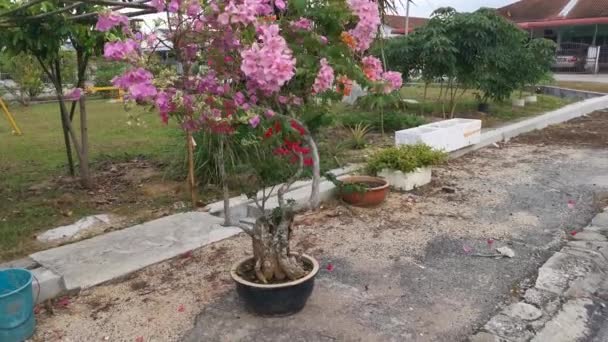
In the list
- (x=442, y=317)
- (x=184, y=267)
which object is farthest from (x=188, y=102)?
(x=442, y=317)

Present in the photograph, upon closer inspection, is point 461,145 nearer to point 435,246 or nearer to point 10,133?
point 435,246

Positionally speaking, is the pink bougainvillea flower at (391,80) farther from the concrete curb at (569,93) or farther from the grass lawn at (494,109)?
the concrete curb at (569,93)

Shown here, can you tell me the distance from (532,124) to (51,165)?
819cm

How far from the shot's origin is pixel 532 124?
32.2 feet

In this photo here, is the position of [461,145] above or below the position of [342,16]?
below

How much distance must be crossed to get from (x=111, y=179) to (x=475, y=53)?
706 centimetres

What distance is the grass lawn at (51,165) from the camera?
4.42 metres

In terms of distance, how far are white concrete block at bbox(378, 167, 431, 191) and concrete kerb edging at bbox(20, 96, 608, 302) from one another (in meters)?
0.47

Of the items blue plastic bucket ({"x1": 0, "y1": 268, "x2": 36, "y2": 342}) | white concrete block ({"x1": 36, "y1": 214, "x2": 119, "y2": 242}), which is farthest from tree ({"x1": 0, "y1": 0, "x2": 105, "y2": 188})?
blue plastic bucket ({"x1": 0, "y1": 268, "x2": 36, "y2": 342})

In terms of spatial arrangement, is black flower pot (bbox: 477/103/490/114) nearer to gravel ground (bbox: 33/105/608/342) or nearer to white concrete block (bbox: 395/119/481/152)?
white concrete block (bbox: 395/119/481/152)

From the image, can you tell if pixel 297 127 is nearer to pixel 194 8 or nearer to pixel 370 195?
pixel 194 8

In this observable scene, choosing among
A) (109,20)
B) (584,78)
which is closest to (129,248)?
(109,20)

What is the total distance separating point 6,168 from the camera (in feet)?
21.8

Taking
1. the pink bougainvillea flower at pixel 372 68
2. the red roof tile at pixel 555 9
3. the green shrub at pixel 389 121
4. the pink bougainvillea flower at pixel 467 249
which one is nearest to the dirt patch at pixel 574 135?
the green shrub at pixel 389 121
